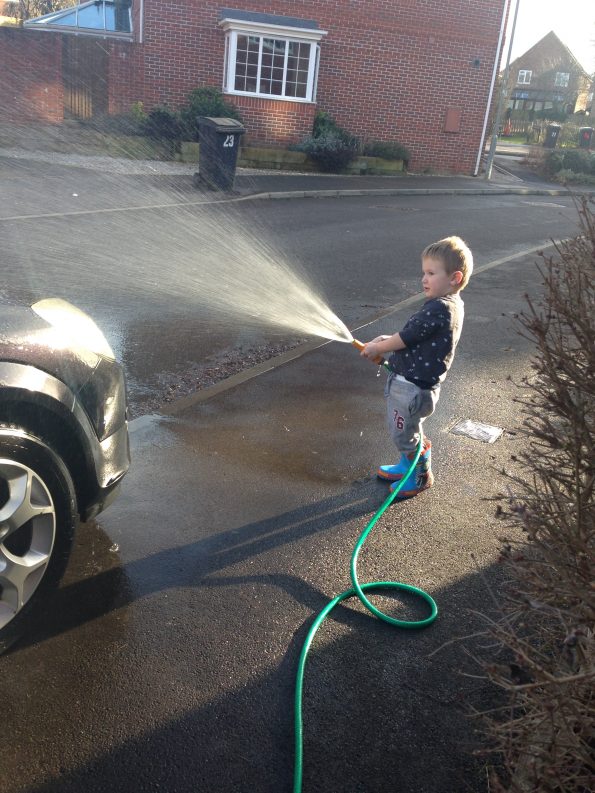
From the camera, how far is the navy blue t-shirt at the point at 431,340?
411 cm

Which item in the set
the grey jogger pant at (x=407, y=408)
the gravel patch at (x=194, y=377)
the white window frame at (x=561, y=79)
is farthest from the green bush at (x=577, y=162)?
the white window frame at (x=561, y=79)

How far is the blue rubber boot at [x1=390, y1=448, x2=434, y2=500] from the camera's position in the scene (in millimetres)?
4477

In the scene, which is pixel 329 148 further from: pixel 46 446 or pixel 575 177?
pixel 46 446

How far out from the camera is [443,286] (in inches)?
164

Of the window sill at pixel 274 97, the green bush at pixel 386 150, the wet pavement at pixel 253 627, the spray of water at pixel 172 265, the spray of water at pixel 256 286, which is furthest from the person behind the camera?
the green bush at pixel 386 150

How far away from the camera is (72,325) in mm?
3514

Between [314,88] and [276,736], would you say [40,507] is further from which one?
[314,88]

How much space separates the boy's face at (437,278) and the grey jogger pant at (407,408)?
0.54 metres

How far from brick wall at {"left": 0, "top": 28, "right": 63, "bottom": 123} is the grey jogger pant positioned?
23.0m

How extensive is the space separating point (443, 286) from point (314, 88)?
21.7m

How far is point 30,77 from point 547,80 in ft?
177

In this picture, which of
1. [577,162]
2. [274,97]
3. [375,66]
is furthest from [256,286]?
[577,162]

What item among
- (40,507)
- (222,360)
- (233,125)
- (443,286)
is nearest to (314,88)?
(233,125)

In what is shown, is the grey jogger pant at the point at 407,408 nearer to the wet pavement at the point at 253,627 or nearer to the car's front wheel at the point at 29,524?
the wet pavement at the point at 253,627
